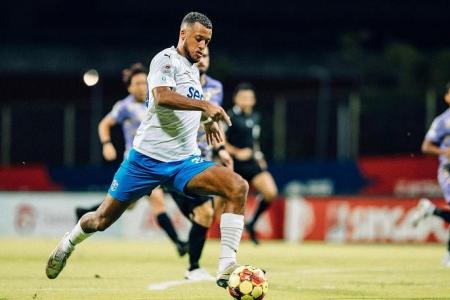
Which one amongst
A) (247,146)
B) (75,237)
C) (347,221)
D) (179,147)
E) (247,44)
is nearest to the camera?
(179,147)

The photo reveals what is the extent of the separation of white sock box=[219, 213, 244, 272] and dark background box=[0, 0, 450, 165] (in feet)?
85.4

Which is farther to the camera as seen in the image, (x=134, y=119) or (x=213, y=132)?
(x=134, y=119)

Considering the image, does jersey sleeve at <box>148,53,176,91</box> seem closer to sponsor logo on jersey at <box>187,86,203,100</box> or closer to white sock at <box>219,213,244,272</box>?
sponsor logo on jersey at <box>187,86,203,100</box>

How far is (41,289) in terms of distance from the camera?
9180mm

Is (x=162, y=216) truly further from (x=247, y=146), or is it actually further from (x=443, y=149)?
(x=247, y=146)

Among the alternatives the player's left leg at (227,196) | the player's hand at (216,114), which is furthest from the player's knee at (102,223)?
the player's hand at (216,114)

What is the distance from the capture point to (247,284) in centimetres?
757

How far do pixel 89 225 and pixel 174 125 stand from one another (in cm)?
129

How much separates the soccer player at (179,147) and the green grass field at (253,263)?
0.86m

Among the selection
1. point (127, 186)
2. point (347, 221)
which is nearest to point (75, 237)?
point (127, 186)

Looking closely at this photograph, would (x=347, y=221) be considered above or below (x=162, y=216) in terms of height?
below

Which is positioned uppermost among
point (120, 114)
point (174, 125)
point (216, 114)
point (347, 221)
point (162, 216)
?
point (216, 114)

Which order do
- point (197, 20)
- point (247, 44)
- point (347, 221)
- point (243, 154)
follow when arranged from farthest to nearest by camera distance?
point (247, 44) → point (347, 221) → point (243, 154) → point (197, 20)

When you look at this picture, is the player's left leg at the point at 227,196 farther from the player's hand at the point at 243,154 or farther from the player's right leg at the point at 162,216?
the player's hand at the point at 243,154
